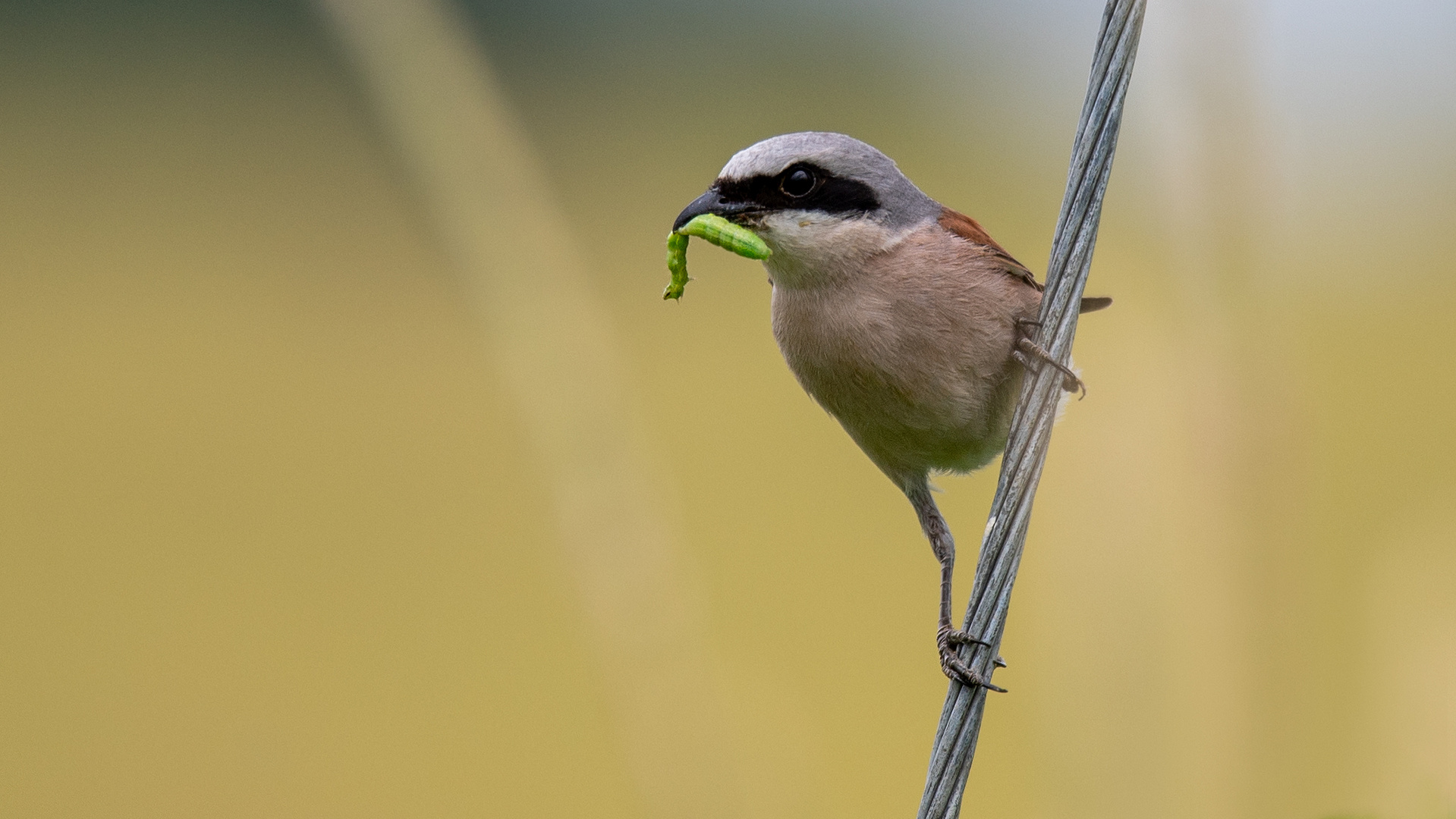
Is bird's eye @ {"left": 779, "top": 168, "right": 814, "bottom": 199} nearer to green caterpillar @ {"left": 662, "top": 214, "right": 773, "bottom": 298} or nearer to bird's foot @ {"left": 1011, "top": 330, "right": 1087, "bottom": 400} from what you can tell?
green caterpillar @ {"left": 662, "top": 214, "right": 773, "bottom": 298}

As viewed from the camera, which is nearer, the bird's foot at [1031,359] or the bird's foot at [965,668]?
the bird's foot at [965,668]

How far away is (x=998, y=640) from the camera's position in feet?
3.94

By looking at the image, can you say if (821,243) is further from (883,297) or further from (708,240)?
(708,240)

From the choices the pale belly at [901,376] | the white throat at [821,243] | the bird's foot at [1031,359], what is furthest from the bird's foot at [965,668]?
the white throat at [821,243]

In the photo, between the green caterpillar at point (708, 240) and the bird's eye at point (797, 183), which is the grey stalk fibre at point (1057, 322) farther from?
the bird's eye at point (797, 183)

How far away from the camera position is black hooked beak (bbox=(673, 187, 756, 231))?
1.95 meters

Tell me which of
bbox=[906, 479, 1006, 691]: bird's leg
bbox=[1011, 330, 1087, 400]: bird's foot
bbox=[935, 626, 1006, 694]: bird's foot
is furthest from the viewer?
Result: bbox=[906, 479, 1006, 691]: bird's leg

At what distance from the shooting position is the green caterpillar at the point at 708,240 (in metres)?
1.82

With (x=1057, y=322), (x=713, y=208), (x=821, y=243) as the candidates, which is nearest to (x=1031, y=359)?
(x=821, y=243)

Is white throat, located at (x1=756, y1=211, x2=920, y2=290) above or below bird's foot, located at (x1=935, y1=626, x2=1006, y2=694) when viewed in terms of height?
above

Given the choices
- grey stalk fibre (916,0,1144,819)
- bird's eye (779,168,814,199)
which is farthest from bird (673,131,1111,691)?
grey stalk fibre (916,0,1144,819)

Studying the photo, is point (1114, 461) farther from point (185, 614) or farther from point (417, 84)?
point (185, 614)

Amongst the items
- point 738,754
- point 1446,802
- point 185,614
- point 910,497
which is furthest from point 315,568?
point 1446,802

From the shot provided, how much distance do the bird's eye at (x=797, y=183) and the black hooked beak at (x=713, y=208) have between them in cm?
7
